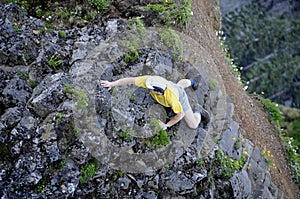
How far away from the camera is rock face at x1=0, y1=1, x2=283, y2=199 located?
26.9 ft

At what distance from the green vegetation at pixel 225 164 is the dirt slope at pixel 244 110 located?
2359mm

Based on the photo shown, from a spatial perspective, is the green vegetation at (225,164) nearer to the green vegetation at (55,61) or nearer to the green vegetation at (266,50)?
the green vegetation at (55,61)

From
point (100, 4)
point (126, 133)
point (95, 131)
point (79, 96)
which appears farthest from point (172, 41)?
point (95, 131)

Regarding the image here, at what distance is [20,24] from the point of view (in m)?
9.90

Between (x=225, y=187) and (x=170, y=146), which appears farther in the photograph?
(x=225, y=187)

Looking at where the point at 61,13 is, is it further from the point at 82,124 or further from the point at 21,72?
the point at 82,124

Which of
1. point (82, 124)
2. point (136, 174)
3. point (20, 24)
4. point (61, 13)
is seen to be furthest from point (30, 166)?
point (61, 13)

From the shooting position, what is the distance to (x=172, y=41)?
450 inches

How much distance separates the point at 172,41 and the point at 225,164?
13.5 feet

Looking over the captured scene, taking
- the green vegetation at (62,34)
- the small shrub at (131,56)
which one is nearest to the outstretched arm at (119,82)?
the small shrub at (131,56)

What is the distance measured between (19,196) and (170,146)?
3.89 m

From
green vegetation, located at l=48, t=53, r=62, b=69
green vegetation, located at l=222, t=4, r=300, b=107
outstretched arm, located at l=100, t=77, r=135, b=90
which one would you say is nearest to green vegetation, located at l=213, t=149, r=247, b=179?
outstretched arm, located at l=100, t=77, r=135, b=90

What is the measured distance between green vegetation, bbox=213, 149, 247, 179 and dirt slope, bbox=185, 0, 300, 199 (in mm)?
2359

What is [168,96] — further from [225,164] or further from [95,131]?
[225,164]
